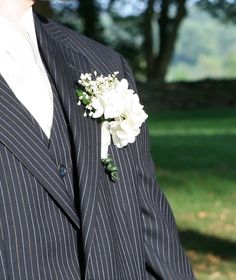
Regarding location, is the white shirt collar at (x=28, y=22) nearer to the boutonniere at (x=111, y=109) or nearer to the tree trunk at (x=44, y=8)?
the boutonniere at (x=111, y=109)

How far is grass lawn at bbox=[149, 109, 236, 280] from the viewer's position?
8531 millimetres

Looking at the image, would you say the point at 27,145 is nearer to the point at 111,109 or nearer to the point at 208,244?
the point at 111,109

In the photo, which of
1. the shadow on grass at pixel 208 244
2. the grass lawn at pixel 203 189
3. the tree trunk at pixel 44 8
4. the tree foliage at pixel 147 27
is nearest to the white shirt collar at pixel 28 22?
the grass lawn at pixel 203 189

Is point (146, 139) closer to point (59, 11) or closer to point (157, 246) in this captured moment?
point (157, 246)

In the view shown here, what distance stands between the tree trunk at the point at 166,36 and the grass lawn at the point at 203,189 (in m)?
16.1

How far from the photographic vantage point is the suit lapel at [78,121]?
2.80 m

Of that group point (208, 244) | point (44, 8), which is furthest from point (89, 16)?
point (208, 244)

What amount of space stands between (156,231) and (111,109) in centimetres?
42

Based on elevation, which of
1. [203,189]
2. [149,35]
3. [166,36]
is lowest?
[203,189]

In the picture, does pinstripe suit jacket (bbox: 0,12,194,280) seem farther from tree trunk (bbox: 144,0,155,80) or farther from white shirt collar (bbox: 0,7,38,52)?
tree trunk (bbox: 144,0,155,80)

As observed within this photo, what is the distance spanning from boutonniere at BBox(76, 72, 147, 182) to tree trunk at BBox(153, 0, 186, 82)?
3224 cm

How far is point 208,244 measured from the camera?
8.90 meters

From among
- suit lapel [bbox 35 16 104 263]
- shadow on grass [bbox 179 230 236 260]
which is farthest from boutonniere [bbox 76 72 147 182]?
shadow on grass [bbox 179 230 236 260]

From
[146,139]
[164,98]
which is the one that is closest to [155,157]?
[146,139]
